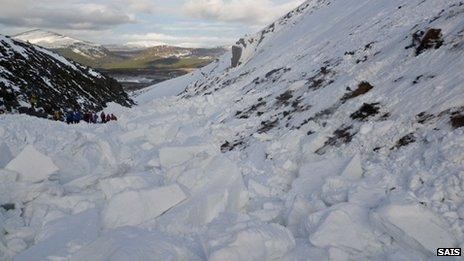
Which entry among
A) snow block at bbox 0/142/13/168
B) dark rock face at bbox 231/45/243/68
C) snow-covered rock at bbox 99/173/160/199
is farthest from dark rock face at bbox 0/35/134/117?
snow-covered rock at bbox 99/173/160/199

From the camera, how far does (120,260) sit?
298 inches

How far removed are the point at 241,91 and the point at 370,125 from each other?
793 inches

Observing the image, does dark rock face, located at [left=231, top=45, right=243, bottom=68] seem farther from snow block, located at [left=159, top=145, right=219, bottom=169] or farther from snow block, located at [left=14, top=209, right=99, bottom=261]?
snow block, located at [left=14, top=209, right=99, bottom=261]

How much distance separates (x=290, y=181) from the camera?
11477 mm

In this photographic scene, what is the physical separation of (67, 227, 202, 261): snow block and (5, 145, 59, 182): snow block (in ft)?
15.2

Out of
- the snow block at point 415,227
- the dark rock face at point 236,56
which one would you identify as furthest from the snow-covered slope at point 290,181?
the dark rock face at point 236,56

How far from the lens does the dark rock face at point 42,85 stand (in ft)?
108

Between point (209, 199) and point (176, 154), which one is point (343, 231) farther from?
point (176, 154)

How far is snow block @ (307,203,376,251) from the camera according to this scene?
25.4ft

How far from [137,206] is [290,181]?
13.6 ft

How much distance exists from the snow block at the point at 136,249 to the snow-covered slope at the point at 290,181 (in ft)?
0.11

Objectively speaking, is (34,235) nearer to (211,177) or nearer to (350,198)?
(211,177)

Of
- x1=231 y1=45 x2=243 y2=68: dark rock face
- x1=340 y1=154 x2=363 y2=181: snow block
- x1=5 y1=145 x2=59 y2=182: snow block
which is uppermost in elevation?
x1=5 y1=145 x2=59 y2=182: snow block

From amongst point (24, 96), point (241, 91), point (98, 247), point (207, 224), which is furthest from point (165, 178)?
point (24, 96)
